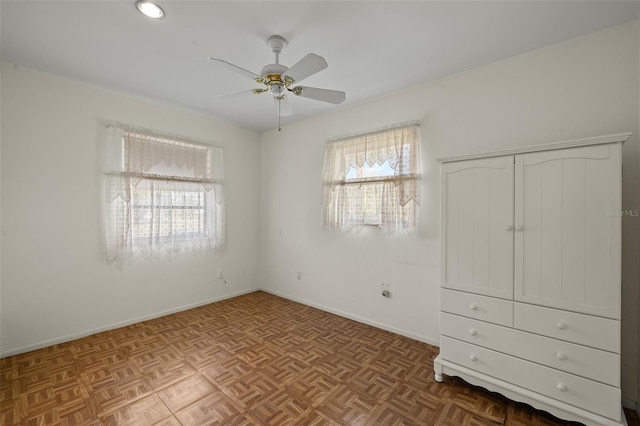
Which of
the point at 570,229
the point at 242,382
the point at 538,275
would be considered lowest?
the point at 242,382

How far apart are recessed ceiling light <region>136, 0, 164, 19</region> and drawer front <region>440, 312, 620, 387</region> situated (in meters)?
2.99

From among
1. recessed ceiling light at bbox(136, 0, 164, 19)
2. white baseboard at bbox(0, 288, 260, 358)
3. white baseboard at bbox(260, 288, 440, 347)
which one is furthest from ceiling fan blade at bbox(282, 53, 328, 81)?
white baseboard at bbox(0, 288, 260, 358)

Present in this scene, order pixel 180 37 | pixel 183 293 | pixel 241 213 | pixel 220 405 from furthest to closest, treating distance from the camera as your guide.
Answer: pixel 241 213
pixel 183 293
pixel 180 37
pixel 220 405

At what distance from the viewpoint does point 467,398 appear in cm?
202

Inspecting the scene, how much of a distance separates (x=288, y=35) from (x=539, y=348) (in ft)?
9.18

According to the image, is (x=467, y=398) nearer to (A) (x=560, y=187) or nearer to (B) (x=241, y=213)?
(A) (x=560, y=187)

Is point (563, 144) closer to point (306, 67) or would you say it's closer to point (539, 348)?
point (539, 348)

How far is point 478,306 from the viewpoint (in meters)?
2.09

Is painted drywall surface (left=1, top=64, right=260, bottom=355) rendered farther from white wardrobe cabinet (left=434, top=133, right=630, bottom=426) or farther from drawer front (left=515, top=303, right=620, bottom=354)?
drawer front (left=515, top=303, right=620, bottom=354)

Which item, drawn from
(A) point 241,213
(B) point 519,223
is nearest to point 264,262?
(A) point 241,213

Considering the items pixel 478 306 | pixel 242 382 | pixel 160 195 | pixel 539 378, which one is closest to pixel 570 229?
pixel 478 306

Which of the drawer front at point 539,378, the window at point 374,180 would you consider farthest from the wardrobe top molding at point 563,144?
the drawer front at point 539,378

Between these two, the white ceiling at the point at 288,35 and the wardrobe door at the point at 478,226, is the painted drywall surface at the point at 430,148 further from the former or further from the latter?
the wardrobe door at the point at 478,226

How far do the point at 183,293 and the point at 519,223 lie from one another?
3815mm
